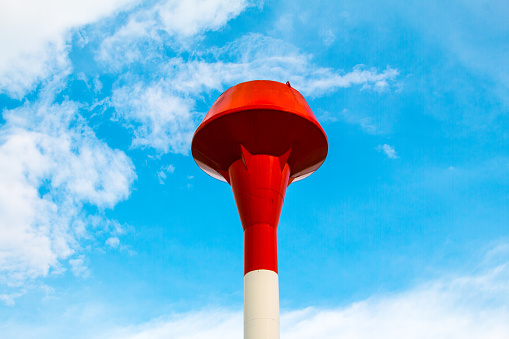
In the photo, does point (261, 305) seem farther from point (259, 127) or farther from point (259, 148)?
point (259, 127)

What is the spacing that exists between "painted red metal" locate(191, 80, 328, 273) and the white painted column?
2.17ft

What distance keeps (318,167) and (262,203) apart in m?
4.00

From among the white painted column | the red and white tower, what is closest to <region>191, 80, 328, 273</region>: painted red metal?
the red and white tower

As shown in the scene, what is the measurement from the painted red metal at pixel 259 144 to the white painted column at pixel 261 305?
660 millimetres

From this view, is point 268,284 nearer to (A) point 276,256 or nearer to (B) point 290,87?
(A) point 276,256

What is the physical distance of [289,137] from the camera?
63.0 ft

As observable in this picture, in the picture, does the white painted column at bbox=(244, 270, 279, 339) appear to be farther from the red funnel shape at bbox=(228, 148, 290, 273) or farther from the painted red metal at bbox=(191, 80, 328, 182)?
the painted red metal at bbox=(191, 80, 328, 182)

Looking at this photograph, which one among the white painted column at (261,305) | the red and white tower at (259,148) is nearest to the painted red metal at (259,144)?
the red and white tower at (259,148)

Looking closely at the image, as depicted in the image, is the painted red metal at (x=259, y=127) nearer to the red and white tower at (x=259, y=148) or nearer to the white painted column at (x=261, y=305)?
the red and white tower at (x=259, y=148)

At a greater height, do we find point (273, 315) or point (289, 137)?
point (289, 137)

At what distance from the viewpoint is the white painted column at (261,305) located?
637 inches

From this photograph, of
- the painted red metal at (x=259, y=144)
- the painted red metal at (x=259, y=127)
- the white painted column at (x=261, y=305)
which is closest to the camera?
the white painted column at (x=261, y=305)

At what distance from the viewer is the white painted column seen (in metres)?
16.2

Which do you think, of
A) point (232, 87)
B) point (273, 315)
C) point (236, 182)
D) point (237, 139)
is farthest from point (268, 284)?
point (232, 87)
